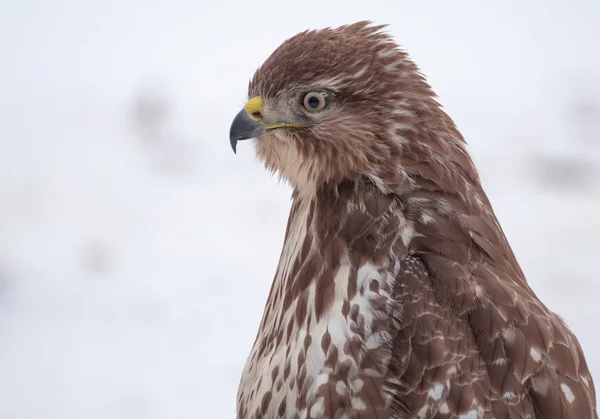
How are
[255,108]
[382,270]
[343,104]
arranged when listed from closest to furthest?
[382,270] < [343,104] < [255,108]

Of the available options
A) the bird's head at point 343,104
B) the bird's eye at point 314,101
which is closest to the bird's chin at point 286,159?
the bird's head at point 343,104

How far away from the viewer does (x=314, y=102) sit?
9.09 feet

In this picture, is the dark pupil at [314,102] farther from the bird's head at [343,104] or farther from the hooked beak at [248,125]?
the hooked beak at [248,125]

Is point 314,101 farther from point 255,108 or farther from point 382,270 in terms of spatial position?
point 382,270

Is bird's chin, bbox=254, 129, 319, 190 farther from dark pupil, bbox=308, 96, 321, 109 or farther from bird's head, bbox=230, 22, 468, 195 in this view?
dark pupil, bbox=308, 96, 321, 109

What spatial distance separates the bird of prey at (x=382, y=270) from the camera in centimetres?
245

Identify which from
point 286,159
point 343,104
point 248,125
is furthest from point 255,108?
point 343,104

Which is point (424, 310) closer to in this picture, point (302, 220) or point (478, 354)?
point (478, 354)

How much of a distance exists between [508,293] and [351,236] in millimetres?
454

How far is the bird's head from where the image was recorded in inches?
107

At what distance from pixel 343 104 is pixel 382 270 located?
52cm

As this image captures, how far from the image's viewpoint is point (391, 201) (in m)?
2.65

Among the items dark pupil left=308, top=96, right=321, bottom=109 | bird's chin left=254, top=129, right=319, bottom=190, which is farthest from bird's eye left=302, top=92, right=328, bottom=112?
bird's chin left=254, top=129, right=319, bottom=190

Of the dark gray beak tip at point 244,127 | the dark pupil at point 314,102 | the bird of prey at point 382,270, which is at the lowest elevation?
the bird of prey at point 382,270
